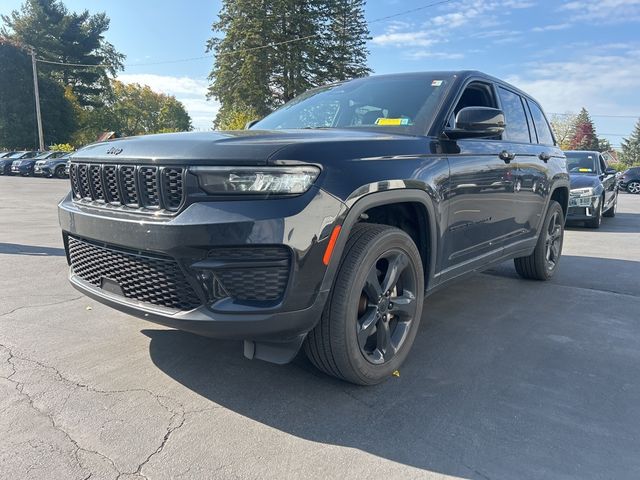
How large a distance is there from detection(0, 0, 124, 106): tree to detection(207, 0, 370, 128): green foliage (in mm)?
20404

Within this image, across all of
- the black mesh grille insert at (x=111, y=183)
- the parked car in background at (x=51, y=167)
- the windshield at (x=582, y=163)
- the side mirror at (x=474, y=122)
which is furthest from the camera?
the parked car in background at (x=51, y=167)

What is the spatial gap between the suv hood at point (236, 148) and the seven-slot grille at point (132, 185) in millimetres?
49

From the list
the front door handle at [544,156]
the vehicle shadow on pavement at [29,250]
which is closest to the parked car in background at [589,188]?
the front door handle at [544,156]

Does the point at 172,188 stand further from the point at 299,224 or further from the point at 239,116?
the point at 239,116

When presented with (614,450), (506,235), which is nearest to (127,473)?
(614,450)

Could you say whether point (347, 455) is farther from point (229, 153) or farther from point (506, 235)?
point (506, 235)

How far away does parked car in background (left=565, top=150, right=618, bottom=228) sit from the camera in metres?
9.86

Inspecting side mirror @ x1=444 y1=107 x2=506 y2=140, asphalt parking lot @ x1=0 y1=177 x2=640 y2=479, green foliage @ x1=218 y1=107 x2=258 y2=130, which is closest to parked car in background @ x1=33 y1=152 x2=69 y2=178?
green foliage @ x1=218 y1=107 x2=258 y2=130

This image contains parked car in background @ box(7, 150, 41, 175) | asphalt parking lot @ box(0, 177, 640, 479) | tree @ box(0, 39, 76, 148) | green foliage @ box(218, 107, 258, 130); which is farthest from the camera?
tree @ box(0, 39, 76, 148)

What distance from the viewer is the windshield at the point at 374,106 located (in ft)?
10.5

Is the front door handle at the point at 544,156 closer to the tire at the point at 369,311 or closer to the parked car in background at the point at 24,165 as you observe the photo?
the tire at the point at 369,311

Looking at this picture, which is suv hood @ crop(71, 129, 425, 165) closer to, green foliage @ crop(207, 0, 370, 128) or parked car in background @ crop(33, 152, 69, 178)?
parked car in background @ crop(33, 152, 69, 178)

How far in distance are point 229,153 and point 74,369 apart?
5.52 ft

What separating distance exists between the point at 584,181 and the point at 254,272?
9.99 metres
